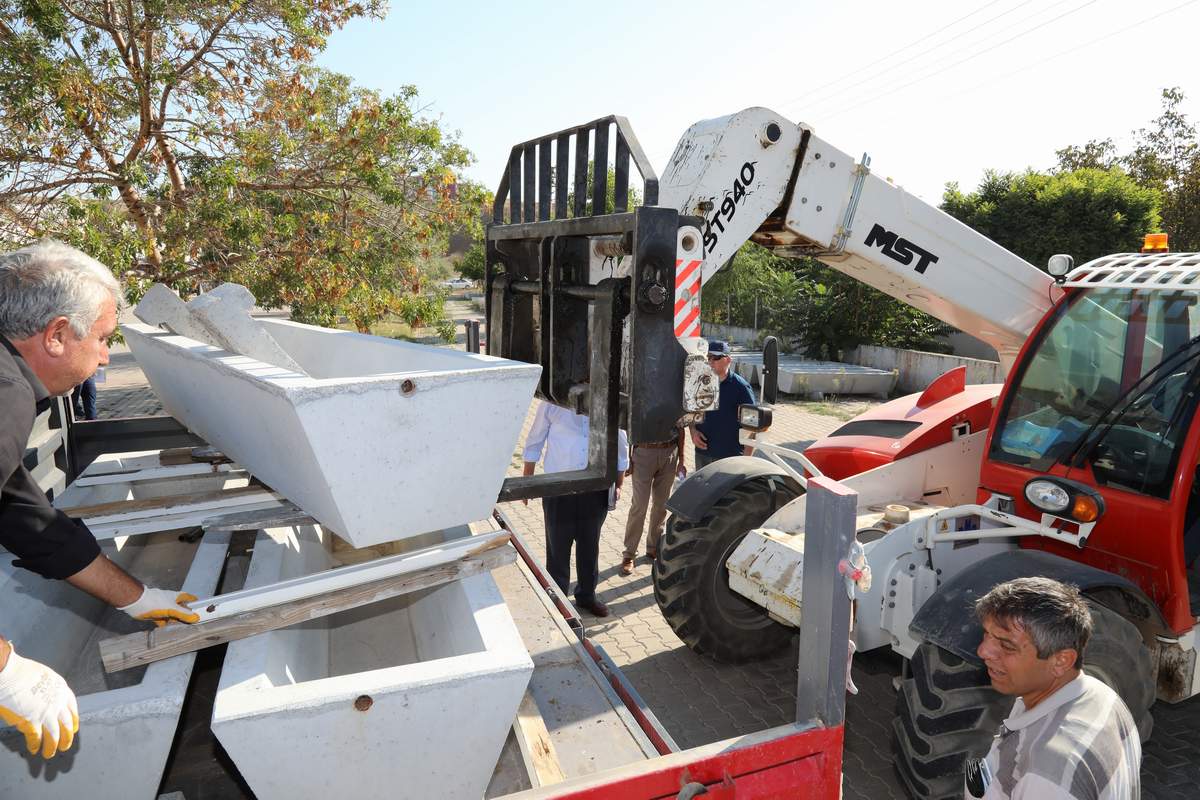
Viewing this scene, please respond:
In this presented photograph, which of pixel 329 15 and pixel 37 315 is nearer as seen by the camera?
pixel 37 315

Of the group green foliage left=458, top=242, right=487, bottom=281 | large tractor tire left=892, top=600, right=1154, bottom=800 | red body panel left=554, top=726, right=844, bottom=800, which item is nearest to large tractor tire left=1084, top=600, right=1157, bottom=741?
large tractor tire left=892, top=600, right=1154, bottom=800

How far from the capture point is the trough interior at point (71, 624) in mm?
2521

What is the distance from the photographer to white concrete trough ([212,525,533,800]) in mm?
1850

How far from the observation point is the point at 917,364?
1455cm

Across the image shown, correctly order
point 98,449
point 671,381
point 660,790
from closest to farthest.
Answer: point 660,790, point 671,381, point 98,449

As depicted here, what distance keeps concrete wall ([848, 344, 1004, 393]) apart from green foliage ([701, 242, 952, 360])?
0.54 m

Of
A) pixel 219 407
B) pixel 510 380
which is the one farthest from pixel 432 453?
pixel 219 407

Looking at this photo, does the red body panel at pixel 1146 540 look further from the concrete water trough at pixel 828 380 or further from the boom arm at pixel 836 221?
the concrete water trough at pixel 828 380

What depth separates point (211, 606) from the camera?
2.18m

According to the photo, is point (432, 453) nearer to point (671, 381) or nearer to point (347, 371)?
point (671, 381)

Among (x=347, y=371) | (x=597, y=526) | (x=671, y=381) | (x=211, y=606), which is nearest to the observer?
(x=211, y=606)

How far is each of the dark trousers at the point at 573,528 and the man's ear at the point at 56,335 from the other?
3.06 metres

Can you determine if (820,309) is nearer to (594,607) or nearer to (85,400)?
(594,607)

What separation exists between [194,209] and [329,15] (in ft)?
10.1
